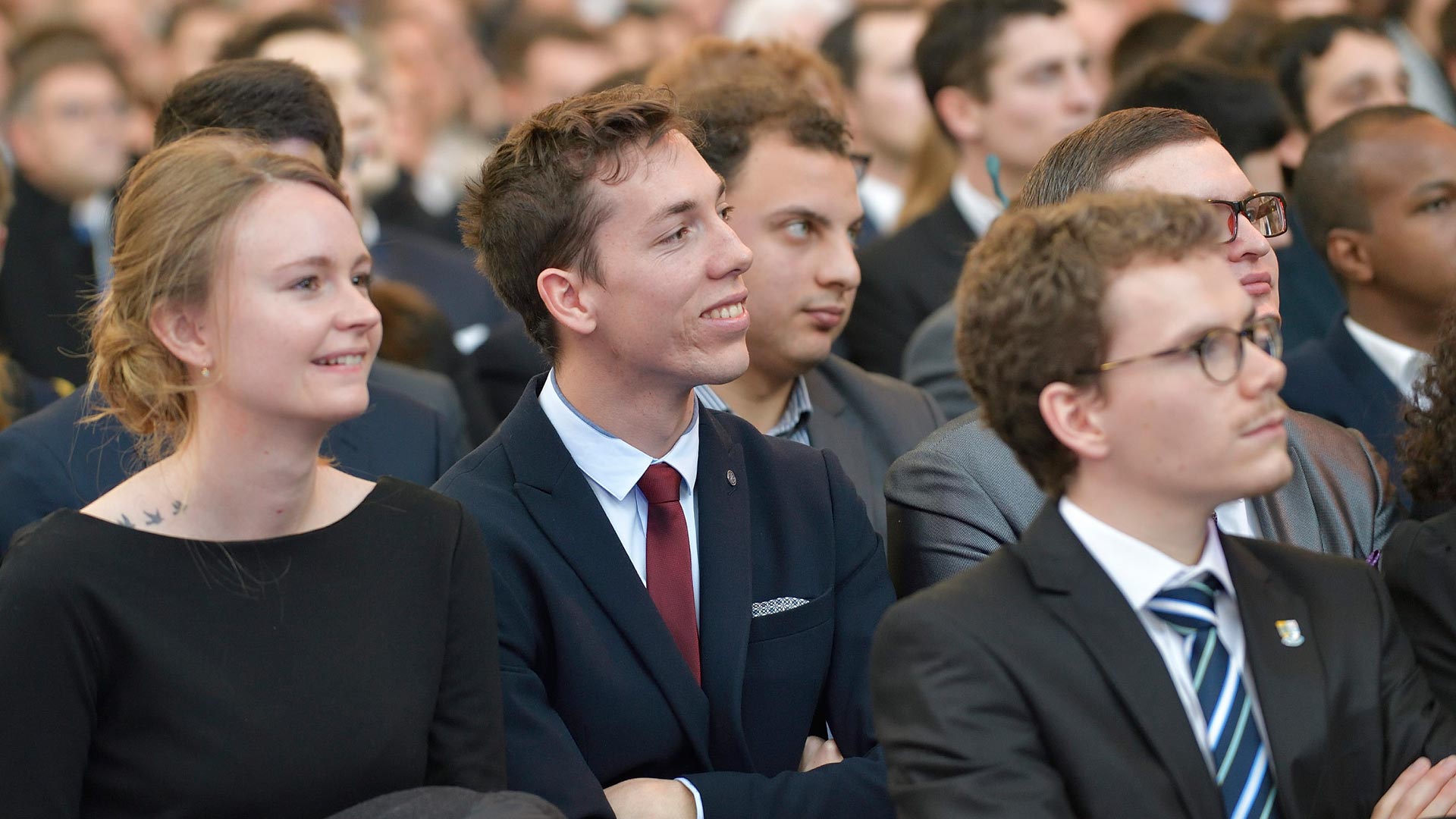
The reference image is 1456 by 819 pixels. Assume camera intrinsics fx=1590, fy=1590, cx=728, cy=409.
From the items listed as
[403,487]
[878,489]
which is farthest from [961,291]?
[878,489]

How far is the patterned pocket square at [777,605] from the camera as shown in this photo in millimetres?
2529

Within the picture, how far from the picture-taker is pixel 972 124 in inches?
196

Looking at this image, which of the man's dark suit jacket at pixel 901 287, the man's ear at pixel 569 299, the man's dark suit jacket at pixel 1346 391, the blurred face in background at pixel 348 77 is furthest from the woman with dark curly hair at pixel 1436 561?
the blurred face in background at pixel 348 77

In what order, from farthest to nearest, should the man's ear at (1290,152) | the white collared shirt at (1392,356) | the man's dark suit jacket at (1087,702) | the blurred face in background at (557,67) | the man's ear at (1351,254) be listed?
the blurred face in background at (557,67), the man's ear at (1290,152), the man's ear at (1351,254), the white collared shirt at (1392,356), the man's dark suit jacket at (1087,702)

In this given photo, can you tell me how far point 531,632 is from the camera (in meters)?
2.43

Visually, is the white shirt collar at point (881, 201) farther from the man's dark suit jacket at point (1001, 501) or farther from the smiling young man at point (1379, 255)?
the man's dark suit jacket at point (1001, 501)

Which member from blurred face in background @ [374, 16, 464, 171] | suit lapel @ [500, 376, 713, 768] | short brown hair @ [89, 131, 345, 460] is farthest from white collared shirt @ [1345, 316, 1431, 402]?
blurred face in background @ [374, 16, 464, 171]

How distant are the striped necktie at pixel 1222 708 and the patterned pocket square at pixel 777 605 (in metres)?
0.72

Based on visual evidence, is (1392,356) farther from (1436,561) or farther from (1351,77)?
(1351,77)

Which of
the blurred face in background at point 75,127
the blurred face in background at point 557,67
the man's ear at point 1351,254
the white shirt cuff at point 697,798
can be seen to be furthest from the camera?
the blurred face in background at point 557,67

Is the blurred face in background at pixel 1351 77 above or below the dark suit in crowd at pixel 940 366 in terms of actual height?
above

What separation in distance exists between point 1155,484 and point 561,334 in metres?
1.16

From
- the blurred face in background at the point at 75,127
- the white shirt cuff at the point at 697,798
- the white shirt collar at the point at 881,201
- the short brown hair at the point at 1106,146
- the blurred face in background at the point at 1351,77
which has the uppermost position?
the blurred face in background at the point at 75,127

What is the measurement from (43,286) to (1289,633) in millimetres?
4362
